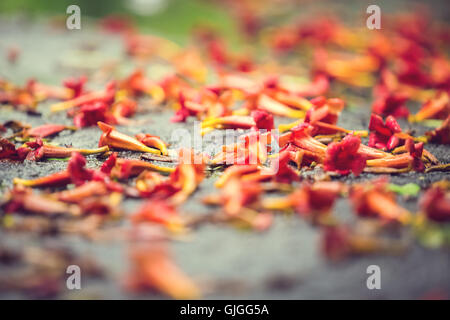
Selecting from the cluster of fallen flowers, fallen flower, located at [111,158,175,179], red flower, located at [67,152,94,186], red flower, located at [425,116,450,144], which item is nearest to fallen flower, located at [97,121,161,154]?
the cluster of fallen flowers

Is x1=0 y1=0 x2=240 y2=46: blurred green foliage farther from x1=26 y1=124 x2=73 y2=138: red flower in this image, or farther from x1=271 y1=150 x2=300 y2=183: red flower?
x1=271 y1=150 x2=300 y2=183: red flower

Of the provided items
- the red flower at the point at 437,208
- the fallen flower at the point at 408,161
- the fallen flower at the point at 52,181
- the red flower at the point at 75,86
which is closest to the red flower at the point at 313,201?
the red flower at the point at 437,208

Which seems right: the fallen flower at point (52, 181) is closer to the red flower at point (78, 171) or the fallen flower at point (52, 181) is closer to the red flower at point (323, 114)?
the red flower at point (78, 171)

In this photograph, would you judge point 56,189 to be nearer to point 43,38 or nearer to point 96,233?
point 96,233

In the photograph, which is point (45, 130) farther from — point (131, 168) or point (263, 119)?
point (263, 119)

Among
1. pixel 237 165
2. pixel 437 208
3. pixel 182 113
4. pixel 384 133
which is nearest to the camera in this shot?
pixel 437 208

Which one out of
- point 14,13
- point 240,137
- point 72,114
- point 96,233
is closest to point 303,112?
point 240,137

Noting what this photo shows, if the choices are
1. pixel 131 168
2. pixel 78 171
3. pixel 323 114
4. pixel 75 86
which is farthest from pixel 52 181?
pixel 323 114
